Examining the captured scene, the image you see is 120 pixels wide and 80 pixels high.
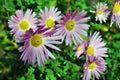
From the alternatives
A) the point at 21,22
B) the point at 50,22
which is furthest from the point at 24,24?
the point at 50,22

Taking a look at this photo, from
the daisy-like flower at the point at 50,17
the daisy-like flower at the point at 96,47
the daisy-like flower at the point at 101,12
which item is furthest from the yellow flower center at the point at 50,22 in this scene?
the daisy-like flower at the point at 101,12

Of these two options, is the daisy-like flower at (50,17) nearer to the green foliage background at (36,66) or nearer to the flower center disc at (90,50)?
the green foliage background at (36,66)

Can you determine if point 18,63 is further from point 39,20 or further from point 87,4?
point 87,4

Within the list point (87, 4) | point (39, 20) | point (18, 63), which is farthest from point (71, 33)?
point (87, 4)

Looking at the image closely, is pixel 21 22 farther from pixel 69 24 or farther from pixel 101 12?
pixel 101 12

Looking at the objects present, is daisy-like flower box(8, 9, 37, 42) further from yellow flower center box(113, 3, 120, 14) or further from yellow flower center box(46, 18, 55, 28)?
yellow flower center box(113, 3, 120, 14)

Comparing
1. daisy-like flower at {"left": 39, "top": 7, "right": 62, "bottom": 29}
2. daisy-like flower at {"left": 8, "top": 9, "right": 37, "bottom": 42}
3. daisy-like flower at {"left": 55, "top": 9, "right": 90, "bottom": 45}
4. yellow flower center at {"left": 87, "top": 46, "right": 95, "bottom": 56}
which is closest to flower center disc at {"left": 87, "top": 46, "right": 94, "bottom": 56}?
yellow flower center at {"left": 87, "top": 46, "right": 95, "bottom": 56}
